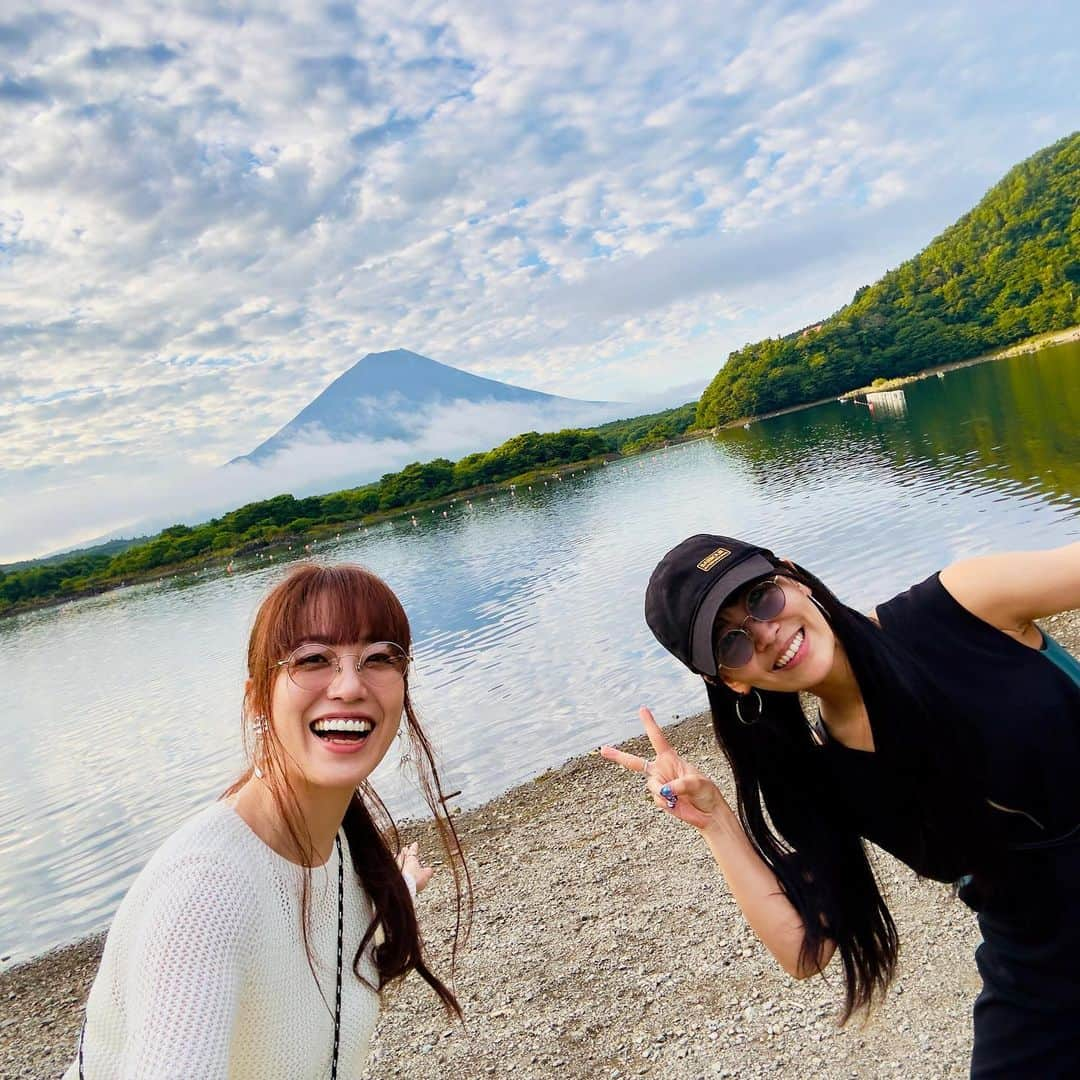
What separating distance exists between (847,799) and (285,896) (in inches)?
56.6

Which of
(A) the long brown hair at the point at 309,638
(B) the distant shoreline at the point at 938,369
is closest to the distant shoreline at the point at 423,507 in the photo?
(B) the distant shoreline at the point at 938,369

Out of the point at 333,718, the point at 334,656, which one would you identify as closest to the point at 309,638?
the point at 334,656

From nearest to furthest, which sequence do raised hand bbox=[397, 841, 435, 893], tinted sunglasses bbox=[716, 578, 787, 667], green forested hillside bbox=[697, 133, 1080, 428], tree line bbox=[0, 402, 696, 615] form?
tinted sunglasses bbox=[716, 578, 787, 667]
raised hand bbox=[397, 841, 435, 893]
green forested hillside bbox=[697, 133, 1080, 428]
tree line bbox=[0, 402, 696, 615]

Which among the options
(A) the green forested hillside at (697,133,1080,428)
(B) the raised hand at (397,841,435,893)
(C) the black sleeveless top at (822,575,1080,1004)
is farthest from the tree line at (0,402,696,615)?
(C) the black sleeveless top at (822,575,1080,1004)

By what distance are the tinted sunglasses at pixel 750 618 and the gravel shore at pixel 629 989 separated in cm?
298

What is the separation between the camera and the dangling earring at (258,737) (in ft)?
6.39

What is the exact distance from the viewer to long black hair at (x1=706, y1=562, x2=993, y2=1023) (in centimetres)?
184

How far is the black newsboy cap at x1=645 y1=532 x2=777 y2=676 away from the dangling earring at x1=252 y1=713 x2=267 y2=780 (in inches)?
39.3

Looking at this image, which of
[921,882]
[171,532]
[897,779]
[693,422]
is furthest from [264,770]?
[693,422]

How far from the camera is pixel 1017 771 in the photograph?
175 centimetres

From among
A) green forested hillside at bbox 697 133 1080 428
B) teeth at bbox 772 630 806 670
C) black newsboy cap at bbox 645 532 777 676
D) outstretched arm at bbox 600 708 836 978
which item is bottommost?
outstretched arm at bbox 600 708 836 978

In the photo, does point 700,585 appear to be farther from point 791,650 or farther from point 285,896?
point 285,896

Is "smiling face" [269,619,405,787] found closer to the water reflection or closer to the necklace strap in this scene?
the necklace strap

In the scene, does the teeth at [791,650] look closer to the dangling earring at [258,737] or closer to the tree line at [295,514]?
the dangling earring at [258,737]
